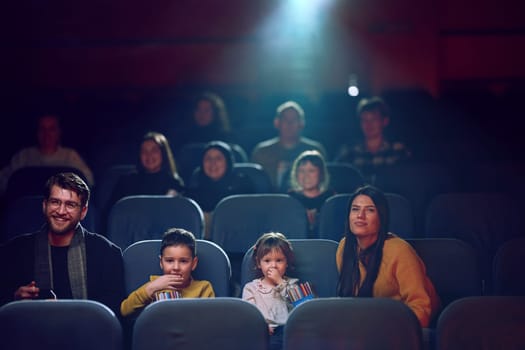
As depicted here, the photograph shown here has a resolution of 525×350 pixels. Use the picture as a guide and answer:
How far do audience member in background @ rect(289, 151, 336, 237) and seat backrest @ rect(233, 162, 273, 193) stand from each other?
0.36 meters

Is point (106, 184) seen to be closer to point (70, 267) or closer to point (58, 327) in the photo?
point (70, 267)

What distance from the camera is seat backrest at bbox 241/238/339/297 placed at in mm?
3086

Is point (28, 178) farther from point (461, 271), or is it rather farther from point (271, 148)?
point (461, 271)

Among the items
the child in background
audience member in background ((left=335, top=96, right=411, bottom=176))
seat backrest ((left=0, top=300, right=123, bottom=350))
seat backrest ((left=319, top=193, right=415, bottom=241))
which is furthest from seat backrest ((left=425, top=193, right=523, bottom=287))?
seat backrest ((left=0, top=300, right=123, bottom=350))

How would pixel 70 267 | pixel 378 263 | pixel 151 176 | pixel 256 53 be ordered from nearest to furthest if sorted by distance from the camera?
pixel 70 267 → pixel 378 263 → pixel 151 176 → pixel 256 53

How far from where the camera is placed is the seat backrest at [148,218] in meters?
3.72

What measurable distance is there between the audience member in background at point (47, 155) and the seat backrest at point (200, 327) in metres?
2.77

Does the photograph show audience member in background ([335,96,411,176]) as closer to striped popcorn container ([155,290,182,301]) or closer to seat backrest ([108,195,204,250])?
seat backrest ([108,195,204,250])

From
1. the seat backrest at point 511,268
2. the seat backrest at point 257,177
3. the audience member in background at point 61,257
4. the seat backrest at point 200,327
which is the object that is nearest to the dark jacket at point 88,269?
the audience member in background at point 61,257

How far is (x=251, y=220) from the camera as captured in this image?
12.3ft

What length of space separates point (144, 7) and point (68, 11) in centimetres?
65

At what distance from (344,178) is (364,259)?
1.56 meters

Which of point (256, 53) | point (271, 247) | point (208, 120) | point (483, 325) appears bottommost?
point (483, 325)

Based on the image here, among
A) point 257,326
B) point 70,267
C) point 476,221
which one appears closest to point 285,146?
point 476,221
